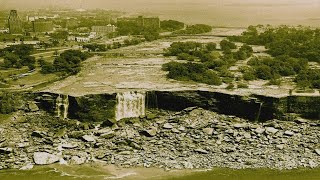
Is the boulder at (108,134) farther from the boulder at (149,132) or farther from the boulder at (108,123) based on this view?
the boulder at (149,132)

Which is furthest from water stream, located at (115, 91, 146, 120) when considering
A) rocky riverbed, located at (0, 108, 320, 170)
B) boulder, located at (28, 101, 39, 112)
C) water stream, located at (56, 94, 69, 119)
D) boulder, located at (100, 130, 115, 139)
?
boulder, located at (28, 101, 39, 112)

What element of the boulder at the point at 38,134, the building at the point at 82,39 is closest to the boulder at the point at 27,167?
the boulder at the point at 38,134

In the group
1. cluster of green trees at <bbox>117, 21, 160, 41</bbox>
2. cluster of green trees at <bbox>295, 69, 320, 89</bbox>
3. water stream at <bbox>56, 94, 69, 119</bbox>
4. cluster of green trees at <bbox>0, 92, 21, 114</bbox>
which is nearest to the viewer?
cluster of green trees at <bbox>0, 92, 21, 114</bbox>

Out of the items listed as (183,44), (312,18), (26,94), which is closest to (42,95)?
(26,94)

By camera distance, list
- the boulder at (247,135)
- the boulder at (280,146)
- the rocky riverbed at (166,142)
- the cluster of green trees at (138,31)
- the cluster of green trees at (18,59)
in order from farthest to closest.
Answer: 1. the cluster of green trees at (138,31)
2. the cluster of green trees at (18,59)
3. the boulder at (247,135)
4. the boulder at (280,146)
5. the rocky riverbed at (166,142)

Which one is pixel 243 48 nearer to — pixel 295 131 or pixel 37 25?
pixel 295 131

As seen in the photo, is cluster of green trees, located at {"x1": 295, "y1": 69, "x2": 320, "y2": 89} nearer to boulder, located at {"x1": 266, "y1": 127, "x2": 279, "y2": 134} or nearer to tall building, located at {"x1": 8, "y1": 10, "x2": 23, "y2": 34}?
boulder, located at {"x1": 266, "y1": 127, "x2": 279, "y2": 134}
